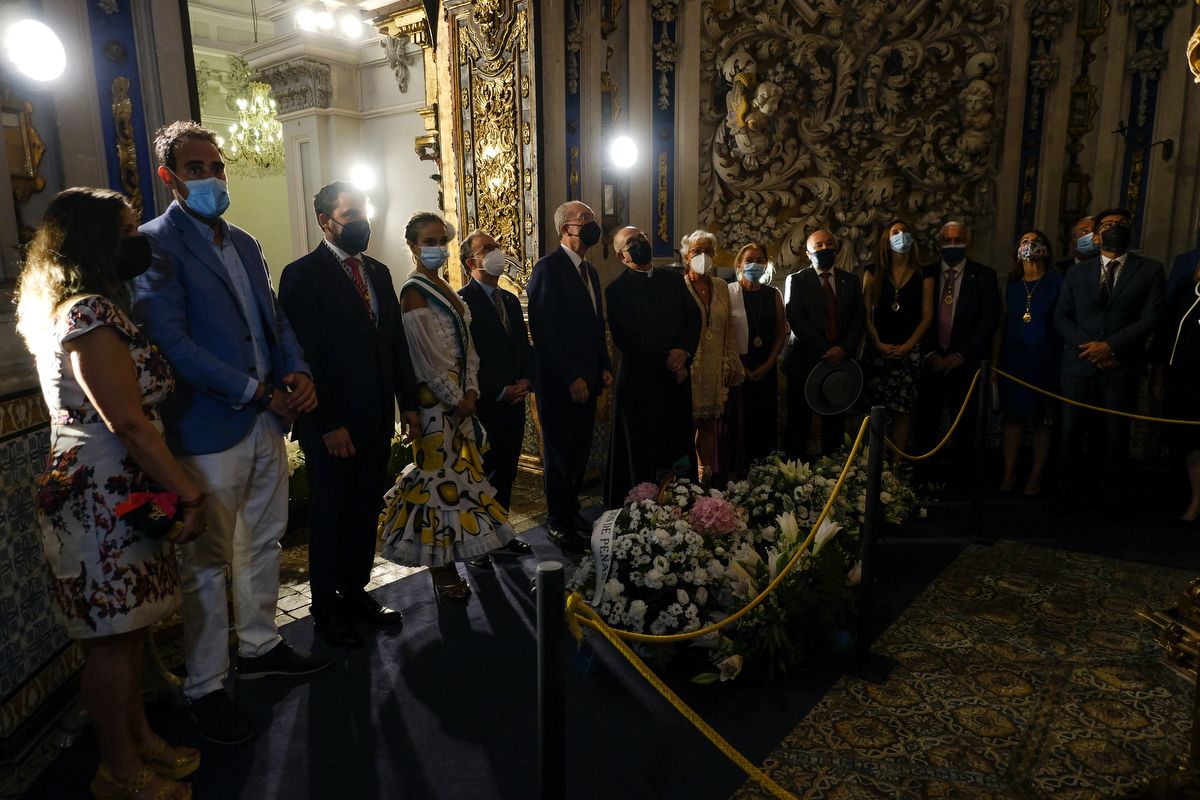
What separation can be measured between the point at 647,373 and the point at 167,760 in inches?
127

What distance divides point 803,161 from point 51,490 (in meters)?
6.24

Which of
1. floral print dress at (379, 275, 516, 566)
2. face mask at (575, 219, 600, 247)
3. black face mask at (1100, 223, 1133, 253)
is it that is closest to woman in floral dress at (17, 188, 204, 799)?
floral print dress at (379, 275, 516, 566)

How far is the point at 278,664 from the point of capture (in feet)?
10.4

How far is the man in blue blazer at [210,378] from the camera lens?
8.89 feet

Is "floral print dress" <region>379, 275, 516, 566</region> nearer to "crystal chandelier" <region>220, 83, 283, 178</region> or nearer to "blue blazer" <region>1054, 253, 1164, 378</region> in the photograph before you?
"blue blazer" <region>1054, 253, 1164, 378</region>

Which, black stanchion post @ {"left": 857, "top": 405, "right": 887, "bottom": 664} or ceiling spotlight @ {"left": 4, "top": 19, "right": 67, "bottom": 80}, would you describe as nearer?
ceiling spotlight @ {"left": 4, "top": 19, "right": 67, "bottom": 80}

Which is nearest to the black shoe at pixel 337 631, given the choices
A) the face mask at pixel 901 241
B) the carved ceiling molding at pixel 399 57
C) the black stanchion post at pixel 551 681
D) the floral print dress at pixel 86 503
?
the floral print dress at pixel 86 503

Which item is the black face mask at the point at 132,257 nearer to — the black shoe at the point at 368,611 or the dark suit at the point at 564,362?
the black shoe at the point at 368,611

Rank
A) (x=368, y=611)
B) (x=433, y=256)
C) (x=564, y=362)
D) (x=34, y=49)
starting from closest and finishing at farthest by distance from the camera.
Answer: (x=34, y=49) → (x=368, y=611) → (x=433, y=256) → (x=564, y=362)

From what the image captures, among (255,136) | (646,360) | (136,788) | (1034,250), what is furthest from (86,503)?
(255,136)

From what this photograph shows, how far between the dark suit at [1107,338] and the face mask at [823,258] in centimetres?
156

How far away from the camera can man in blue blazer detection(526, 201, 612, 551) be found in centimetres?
451

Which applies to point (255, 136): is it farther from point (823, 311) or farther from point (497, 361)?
point (823, 311)

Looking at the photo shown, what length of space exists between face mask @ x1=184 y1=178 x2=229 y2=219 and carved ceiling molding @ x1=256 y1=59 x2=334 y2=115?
22.1 ft
